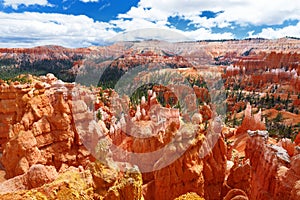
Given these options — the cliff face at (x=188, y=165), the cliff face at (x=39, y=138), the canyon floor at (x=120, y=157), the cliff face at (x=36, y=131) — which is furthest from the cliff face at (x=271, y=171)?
the cliff face at (x=36, y=131)

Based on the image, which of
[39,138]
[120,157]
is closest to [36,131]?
[39,138]

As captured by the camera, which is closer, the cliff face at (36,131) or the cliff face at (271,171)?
the cliff face at (271,171)

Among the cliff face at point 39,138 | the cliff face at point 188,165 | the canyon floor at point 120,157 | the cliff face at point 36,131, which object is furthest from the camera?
the cliff face at point 36,131

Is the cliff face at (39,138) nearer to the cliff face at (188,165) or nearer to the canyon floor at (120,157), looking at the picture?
the canyon floor at (120,157)

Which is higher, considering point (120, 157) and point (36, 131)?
point (36, 131)

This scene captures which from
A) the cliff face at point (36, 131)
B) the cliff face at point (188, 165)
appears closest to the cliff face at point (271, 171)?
the cliff face at point (188, 165)

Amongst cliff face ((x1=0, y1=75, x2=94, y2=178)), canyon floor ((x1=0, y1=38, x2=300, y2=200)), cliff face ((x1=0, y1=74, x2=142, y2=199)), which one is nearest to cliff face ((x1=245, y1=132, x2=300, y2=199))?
canyon floor ((x1=0, y1=38, x2=300, y2=200))

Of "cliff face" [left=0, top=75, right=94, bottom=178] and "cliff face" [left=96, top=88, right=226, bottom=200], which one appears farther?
"cliff face" [left=0, top=75, right=94, bottom=178]

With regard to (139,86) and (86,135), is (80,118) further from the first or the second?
(139,86)

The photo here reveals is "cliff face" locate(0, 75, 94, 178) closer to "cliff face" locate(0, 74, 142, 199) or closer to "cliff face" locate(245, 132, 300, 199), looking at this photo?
"cliff face" locate(0, 74, 142, 199)

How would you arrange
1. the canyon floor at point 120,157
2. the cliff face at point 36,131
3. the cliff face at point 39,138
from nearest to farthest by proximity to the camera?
the canyon floor at point 120,157
the cliff face at point 39,138
the cliff face at point 36,131

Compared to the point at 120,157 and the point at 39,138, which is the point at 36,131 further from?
the point at 120,157
